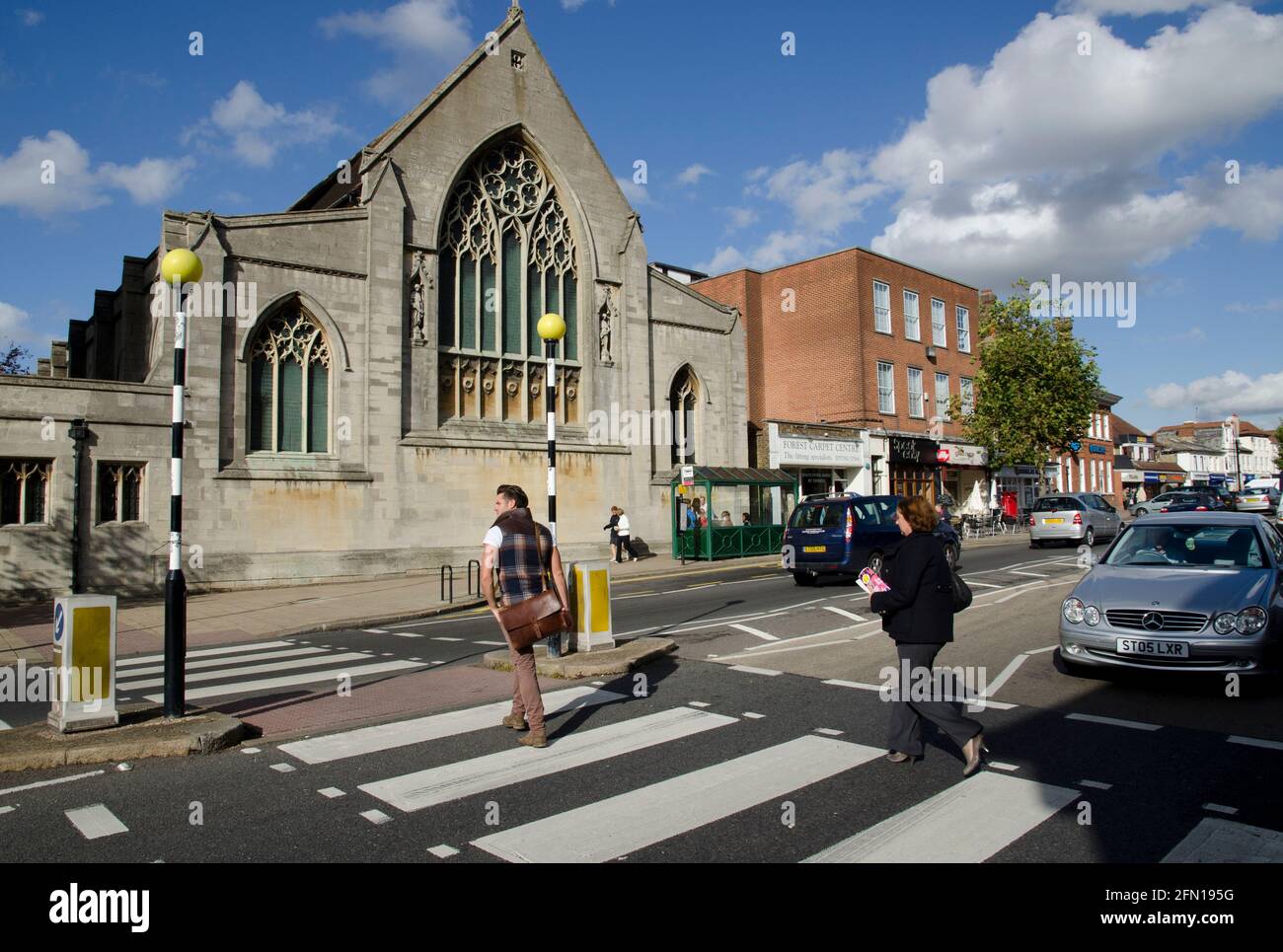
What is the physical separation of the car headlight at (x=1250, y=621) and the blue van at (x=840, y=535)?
9637 mm

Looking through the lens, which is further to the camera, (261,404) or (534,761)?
(261,404)

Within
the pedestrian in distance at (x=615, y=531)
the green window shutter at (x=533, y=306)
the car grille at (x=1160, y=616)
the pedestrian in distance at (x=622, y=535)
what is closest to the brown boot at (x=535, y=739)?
the car grille at (x=1160, y=616)

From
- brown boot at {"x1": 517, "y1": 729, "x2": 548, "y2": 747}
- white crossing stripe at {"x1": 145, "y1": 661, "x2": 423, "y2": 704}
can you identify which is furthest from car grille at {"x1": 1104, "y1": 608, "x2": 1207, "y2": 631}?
white crossing stripe at {"x1": 145, "y1": 661, "x2": 423, "y2": 704}

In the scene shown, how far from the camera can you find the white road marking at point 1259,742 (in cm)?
622

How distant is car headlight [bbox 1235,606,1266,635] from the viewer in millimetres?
7406

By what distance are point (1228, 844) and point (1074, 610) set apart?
4111mm

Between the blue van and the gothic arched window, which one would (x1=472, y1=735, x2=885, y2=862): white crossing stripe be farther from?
the gothic arched window

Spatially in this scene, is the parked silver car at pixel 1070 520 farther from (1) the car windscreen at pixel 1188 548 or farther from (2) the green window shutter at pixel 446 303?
(1) the car windscreen at pixel 1188 548

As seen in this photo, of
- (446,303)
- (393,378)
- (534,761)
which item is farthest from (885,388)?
(534,761)

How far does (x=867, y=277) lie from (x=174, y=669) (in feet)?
121

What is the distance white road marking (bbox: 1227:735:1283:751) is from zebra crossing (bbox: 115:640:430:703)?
7973mm

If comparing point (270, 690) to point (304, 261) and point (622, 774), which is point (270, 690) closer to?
point (622, 774)

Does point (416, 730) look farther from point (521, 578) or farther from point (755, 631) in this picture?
point (755, 631)

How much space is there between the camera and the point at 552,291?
27562 millimetres
